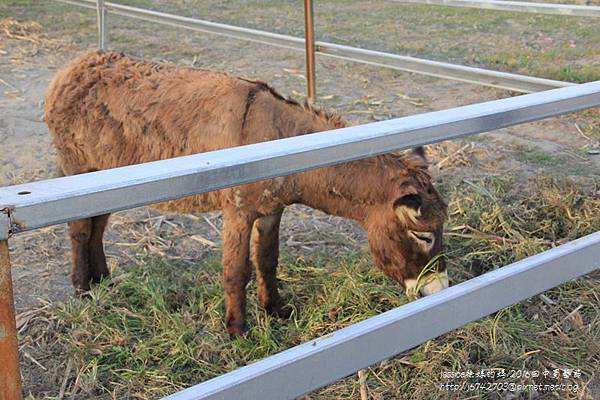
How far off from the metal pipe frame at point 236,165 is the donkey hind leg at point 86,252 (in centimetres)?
264

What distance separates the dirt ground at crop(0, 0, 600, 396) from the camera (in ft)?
15.2

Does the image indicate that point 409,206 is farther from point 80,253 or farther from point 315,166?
point 80,253

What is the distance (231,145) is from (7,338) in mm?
2340

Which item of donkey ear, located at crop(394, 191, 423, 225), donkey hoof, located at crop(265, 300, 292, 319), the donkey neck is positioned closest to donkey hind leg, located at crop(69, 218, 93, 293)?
donkey hoof, located at crop(265, 300, 292, 319)

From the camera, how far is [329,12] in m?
12.4

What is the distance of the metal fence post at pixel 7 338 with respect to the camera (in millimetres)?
1323

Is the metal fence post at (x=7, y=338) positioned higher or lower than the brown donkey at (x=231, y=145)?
higher

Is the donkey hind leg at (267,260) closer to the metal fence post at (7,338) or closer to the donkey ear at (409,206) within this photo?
the donkey ear at (409,206)

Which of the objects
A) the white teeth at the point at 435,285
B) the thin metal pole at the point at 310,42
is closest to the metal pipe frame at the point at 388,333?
the white teeth at the point at 435,285

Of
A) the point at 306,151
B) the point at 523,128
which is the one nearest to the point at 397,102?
the point at 523,128

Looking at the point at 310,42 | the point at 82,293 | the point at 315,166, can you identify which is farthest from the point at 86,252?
the point at 310,42

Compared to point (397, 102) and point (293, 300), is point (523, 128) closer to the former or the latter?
point (397, 102)

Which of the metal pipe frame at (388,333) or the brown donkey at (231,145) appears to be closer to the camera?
the metal pipe frame at (388,333)

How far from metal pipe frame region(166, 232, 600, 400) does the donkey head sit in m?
1.03
